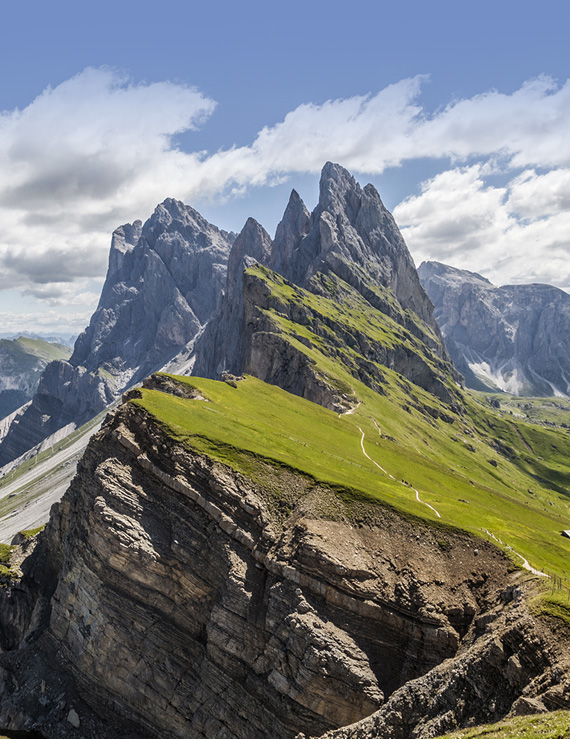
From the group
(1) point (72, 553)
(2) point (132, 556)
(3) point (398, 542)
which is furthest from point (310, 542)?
(1) point (72, 553)

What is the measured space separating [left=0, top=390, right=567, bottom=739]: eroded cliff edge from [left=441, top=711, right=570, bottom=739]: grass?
21.4 ft

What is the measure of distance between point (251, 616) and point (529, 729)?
31.9m

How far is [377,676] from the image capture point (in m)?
43.9

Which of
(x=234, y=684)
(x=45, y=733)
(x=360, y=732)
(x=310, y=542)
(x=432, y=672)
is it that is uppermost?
(x=310, y=542)

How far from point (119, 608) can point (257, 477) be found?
Result: 23.4 m

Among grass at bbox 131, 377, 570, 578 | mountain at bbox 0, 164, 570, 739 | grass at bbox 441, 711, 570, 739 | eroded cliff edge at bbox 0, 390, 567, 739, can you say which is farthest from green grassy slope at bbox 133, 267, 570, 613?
grass at bbox 441, 711, 570, 739

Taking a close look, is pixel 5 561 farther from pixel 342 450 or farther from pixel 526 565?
pixel 526 565

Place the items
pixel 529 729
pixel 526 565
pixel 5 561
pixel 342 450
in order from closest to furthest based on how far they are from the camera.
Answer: pixel 529 729
pixel 526 565
pixel 5 561
pixel 342 450

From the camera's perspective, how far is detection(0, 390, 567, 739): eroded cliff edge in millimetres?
42562

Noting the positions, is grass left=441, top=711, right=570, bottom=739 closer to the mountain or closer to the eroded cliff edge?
the mountain

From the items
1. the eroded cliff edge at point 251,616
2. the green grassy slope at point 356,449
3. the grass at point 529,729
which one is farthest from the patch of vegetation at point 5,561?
the grass at point 529,729

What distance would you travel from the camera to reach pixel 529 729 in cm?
2400

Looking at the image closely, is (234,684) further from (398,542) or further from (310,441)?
(310,441)

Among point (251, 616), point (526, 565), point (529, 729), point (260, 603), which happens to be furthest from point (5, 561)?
point (529, 729)
